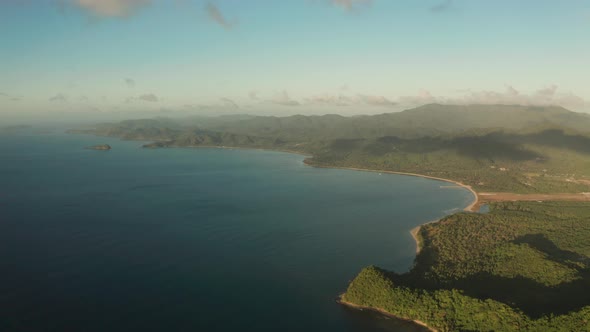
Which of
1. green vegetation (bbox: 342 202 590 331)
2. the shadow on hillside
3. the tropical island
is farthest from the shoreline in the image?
the shadow on hillside

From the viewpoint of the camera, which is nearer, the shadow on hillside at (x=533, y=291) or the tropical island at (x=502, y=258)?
the tropical island at (x=502, y=258)

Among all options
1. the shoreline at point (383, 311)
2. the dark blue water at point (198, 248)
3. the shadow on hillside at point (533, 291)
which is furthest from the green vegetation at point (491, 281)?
the dark blue water at point (198, 248)

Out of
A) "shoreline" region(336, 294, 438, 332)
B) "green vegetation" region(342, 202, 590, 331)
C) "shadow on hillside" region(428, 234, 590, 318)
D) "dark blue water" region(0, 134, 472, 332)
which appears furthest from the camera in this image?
"dark blue water" region(0, 134, 472, 332)

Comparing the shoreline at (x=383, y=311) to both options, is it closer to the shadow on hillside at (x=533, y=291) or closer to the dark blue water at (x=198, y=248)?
the dark blue water at (x=198, y=248)

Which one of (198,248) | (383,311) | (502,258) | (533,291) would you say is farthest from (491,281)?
(198,248)

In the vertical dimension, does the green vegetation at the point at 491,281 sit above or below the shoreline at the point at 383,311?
above

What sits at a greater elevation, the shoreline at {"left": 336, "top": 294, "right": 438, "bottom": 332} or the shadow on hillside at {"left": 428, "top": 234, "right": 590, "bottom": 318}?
the shadow on hillside at {"left": 428, "top": 234, "right": 590, "bottom": 318}

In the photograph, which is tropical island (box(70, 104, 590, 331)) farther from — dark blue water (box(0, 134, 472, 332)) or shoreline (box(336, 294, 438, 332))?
dark blue water (box(0, 134, 472, 332))
